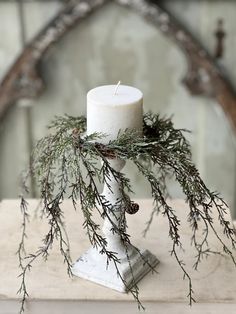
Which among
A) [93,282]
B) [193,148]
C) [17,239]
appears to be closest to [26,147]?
[193,148]

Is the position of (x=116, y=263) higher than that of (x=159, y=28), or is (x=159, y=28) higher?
(x=159, y=28)

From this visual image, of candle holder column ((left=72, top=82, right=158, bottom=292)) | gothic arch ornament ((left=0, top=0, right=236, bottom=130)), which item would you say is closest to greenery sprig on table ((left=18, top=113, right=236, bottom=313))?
candle holder column ((left=72, top=82, right=158, bottom=292))

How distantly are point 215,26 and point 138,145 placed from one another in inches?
39.7

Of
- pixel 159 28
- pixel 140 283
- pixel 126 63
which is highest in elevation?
pixel 159 28

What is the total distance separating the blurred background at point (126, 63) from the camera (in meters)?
1.82

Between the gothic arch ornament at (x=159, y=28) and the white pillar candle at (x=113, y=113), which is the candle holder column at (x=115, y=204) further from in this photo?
the gothic arch ornament at (x=159, y=28)

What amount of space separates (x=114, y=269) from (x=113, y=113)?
0.25 m

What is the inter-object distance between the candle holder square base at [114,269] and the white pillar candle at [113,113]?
20cm

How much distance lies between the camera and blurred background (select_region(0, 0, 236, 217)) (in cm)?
182

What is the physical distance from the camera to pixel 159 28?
181cm

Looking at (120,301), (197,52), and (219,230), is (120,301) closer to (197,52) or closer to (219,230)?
(219,230)

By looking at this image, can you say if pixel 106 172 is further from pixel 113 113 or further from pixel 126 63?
pixel 126 63

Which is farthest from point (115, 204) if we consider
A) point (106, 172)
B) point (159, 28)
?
point (159, 28)

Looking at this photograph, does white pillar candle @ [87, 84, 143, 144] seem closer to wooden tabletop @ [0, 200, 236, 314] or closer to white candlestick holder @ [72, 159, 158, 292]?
white candlestick holder @ [72, 159, 158, 292]
